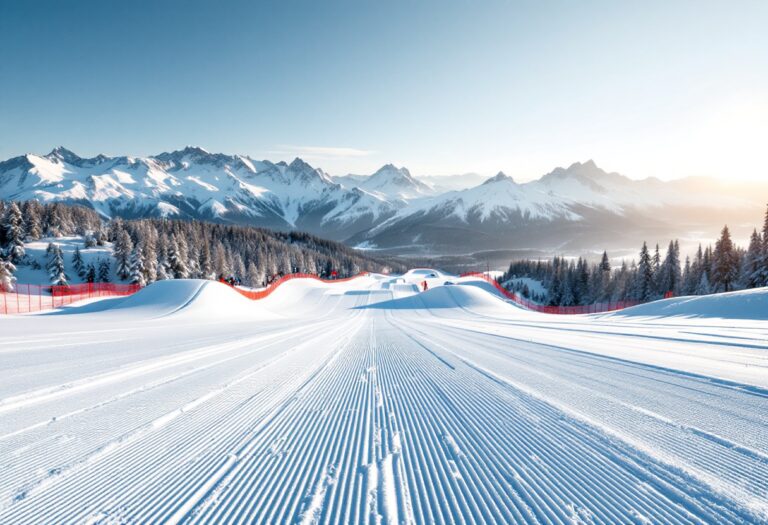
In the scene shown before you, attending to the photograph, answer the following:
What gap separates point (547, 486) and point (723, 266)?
57.7 metres

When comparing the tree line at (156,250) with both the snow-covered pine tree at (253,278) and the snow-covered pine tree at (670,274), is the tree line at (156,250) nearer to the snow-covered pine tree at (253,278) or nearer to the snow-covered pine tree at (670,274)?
the snow-covered pine tree at (253,278)

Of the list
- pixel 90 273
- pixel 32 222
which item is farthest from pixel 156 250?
pixel 32 222

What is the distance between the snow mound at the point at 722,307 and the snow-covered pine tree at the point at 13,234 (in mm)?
83174

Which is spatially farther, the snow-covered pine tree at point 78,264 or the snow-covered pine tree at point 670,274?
the snow-covered pine tree at point 78,264

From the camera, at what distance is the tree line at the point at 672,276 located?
3725 centimetres

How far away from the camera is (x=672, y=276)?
172 feet

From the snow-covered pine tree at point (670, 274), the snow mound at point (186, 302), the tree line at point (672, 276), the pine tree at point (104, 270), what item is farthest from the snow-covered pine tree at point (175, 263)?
the snow-covered pine tree at point (670, 274)

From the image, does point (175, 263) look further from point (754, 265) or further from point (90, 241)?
point (754, 265)

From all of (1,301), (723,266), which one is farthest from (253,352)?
(723,266)

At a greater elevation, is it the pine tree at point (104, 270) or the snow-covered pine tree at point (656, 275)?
the pine tree at point (104, 270)

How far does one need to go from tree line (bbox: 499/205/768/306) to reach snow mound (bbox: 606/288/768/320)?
2258cm

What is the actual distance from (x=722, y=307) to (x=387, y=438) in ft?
58.8

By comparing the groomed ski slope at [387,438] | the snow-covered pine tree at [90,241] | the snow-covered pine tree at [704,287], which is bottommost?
the snow-covered pine tree at [704,287]

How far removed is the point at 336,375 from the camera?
4.92 meters
